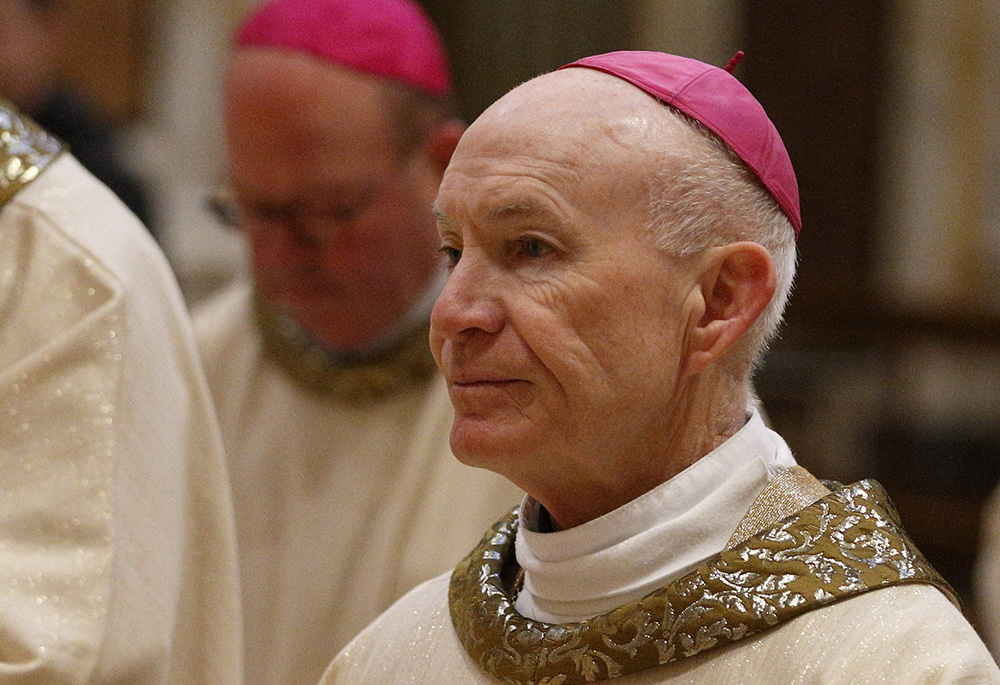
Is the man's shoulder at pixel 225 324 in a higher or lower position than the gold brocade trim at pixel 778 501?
lower

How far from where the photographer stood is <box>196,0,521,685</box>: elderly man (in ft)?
13.6

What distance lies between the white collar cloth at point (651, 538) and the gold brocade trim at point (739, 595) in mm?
50

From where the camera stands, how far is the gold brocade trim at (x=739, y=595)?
2.18 meters

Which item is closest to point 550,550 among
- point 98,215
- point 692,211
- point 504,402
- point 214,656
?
point 504,402

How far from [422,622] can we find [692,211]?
33.9 inches

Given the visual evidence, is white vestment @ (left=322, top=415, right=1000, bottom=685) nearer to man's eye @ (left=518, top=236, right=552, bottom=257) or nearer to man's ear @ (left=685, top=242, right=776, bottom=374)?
man's ear @ (left=685, top=242, right=776, bottom=374)

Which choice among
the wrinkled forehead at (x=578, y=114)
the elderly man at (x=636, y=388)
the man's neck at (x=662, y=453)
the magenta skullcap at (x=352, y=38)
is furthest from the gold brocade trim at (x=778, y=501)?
the magenta skullcap at (x=352, y=38)

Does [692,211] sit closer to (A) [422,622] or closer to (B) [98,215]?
(A) [422,622]

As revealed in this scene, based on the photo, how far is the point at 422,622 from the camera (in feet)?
8.72

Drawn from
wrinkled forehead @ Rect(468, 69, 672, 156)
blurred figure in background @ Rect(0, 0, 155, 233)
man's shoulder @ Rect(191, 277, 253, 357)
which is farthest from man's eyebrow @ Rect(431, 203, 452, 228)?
blurred figure in background @ Rect(0, 0, 155, 233)

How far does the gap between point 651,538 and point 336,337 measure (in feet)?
7.12

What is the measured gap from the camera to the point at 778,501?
7.69ft

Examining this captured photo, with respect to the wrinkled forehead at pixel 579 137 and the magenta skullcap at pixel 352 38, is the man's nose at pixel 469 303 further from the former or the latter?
the magenta skullcap at pixel 352 38

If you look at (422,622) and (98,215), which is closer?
(422,622)
